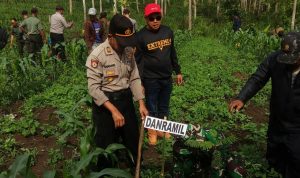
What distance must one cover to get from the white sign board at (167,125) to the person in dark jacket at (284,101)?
0.66 m

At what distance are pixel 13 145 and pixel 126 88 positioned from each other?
8.08 ft

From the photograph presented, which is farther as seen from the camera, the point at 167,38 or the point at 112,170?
the point at 167,38

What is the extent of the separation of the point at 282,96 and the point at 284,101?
5 cm

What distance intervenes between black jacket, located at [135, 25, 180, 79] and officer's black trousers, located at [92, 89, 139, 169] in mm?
1211

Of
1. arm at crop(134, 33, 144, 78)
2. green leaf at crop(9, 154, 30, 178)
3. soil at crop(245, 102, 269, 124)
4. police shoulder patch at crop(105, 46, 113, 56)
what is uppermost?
police shoulder patch at crop(105, 46, 113, 56)

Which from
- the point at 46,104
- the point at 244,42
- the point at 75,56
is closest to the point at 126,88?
the point at 46,104

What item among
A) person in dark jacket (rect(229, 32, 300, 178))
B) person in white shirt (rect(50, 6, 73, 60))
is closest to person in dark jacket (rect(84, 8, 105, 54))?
person in white shirt (rect(50, 6, 73, 60))

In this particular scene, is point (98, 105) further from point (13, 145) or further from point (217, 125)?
point (217, 125)

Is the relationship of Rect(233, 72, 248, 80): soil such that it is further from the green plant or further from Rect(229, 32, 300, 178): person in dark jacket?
Rect(229, 32, 300, 178): person in dark jacket

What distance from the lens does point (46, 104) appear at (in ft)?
24.6

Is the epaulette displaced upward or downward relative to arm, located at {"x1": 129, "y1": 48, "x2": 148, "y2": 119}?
upward

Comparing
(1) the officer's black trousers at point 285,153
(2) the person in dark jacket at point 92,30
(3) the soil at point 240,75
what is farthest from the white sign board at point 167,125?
(3) the soil at point 240,75

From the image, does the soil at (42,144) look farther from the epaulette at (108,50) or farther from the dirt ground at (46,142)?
the epaulette at (108,50)

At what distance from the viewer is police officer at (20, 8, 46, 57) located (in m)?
11.2
